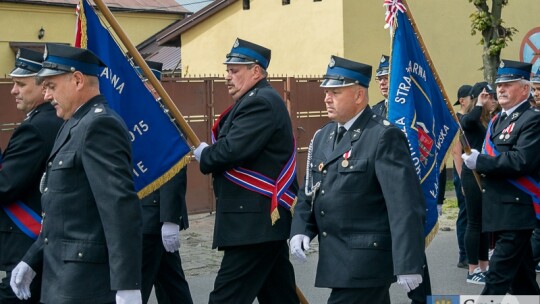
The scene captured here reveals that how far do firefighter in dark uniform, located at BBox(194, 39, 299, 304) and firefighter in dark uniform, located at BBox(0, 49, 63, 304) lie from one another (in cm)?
111

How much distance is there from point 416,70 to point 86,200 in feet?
10.5

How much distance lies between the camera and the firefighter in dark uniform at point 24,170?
540 cm

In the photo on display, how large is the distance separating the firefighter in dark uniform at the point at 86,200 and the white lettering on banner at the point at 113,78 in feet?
5.65

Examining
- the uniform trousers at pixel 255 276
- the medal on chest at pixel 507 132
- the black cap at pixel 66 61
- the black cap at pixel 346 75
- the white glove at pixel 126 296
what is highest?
the black cap at pixel 66 61

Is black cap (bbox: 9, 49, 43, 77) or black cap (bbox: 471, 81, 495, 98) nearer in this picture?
black cap (bbox: 9, 49, 43, 77)

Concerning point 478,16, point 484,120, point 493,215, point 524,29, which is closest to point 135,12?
point 524,29

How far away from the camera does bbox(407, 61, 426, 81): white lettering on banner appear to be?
665 centimetres

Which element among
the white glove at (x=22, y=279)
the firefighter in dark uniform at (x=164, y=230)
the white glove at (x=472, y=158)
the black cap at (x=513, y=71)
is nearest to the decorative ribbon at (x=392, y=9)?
the black cap at (x=513, y=71)

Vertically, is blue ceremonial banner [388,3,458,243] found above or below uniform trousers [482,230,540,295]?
above

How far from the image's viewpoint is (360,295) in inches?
200

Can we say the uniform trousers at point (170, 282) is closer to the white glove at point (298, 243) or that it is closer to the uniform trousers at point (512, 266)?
the white glove at point (298, 243)

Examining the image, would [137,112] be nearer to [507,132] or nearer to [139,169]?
[139,169]

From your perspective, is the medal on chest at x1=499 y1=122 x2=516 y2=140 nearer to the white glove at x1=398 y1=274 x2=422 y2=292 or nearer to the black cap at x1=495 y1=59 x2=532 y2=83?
the black cap at x1=495 y1=59 x2=532 y2=83

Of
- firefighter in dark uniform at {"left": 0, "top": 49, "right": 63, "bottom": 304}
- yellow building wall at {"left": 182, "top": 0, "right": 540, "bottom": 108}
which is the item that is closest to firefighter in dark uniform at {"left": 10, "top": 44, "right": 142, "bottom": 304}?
firefighter in dark uniform at {"left": 0, "top": 49, "right": 63, "bottom": 304}
